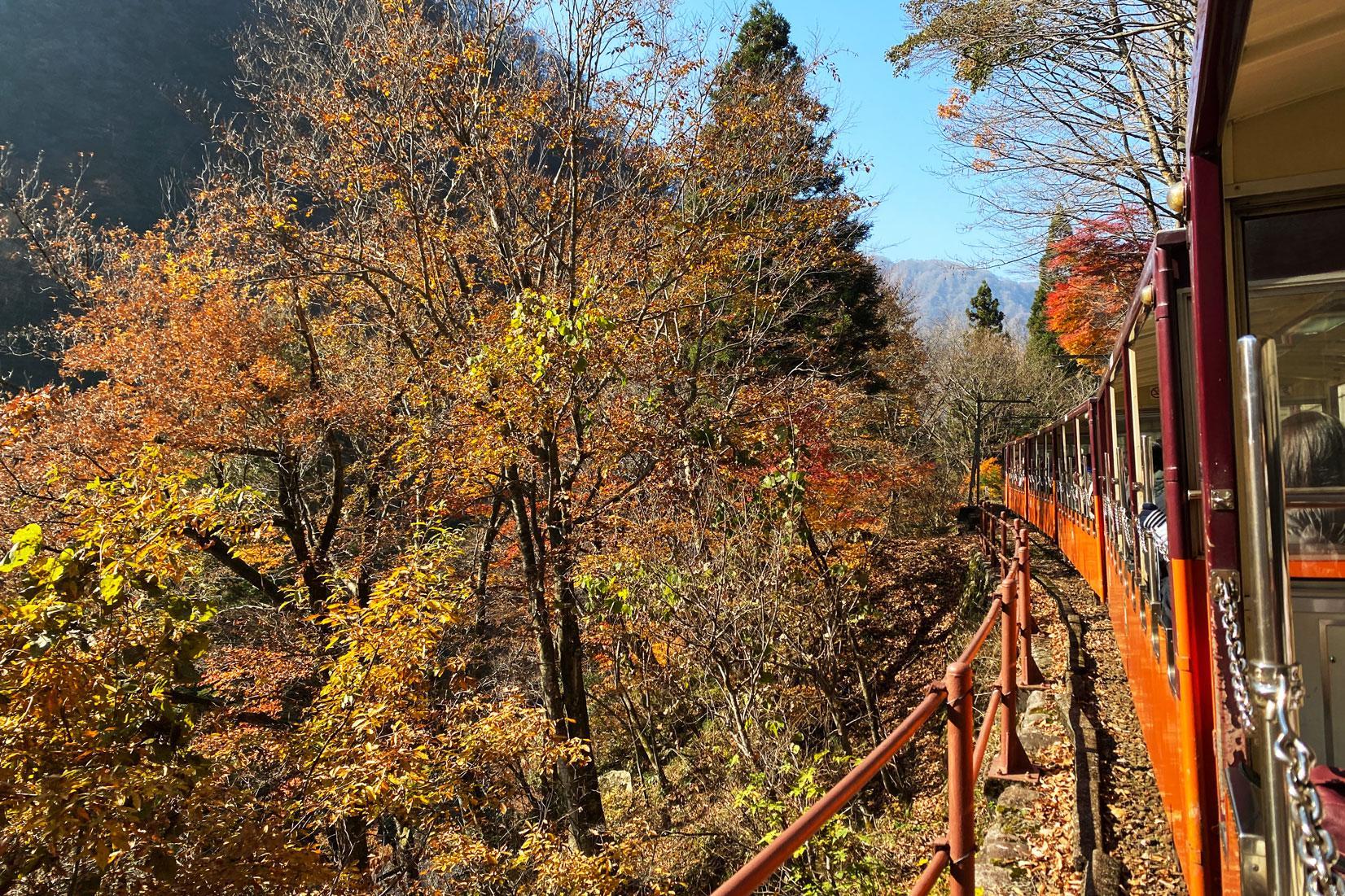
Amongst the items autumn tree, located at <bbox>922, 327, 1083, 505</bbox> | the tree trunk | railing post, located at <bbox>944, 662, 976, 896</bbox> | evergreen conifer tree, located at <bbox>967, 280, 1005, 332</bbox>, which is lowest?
the tree trunk

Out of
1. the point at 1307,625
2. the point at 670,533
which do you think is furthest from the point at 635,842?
the point at 1307,625

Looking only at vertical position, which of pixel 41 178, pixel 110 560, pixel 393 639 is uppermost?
pixel 41 178

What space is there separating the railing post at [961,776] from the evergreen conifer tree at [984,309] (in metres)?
54.4

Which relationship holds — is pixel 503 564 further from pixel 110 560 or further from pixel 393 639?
pixel 110 560

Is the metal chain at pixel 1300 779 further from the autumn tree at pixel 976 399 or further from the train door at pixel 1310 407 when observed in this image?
the autumn tree at pixel 976 399

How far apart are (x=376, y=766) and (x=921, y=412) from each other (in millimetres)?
26726

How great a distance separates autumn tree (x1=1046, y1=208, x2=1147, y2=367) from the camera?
1329cm

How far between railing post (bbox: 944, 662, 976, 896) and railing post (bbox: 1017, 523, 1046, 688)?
130 inches

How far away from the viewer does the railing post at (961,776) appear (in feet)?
8.31

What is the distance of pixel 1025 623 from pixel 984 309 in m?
52.7

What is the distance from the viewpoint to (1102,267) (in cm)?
1473

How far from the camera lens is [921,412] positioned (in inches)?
1188

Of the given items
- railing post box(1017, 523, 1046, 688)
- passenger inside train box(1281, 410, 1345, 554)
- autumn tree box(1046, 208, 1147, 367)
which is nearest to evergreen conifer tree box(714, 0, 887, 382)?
autumn tree box(1046, 208, 1147, 367)

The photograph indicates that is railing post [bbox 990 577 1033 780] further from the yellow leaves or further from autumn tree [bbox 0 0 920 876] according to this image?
the yellow leaves
